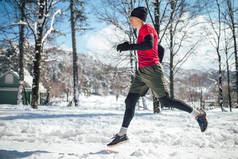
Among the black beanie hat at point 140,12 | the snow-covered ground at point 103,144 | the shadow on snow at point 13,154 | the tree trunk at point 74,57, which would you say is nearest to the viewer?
the shadow on snow at point 13,154

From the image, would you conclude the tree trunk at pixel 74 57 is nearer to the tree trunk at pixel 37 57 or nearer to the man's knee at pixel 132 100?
the tree trunk at pixel 37 57

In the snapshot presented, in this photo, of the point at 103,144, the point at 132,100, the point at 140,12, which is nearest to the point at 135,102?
the point at 132,100

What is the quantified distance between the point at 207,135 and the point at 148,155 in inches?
61.0

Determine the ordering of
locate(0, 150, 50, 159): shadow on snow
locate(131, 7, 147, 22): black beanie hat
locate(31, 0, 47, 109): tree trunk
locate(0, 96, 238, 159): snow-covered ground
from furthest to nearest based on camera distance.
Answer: locate(31, 0, 47, 109): tree trunk
locate(131, 7, 147, 22): black beanie hat
locate(0, 96, 238, 159): snow-covered ground
locate(0, 150, 50, 159): shadow on snow

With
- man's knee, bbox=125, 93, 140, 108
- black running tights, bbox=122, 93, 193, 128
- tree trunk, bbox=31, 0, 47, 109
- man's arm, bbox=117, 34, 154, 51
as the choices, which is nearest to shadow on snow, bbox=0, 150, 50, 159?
black running tights, bbox=122, 93, 193, 128

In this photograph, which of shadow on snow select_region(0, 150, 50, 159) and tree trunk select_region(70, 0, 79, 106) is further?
tree trunk select_region(70, 0, 79, 106)

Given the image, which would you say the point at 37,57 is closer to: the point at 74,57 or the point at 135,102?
the point at 74,57

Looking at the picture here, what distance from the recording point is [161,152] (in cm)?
195

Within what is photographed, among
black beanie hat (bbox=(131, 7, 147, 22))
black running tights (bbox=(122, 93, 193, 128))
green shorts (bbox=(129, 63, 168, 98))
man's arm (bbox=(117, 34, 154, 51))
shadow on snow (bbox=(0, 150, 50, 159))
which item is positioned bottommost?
shadow on snow (bbox=(0, 150, 50, 159))

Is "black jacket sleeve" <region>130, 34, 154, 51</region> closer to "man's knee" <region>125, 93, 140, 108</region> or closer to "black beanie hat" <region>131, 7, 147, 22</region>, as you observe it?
"black beanie hat" <region>131, 7, 147, 22</region>

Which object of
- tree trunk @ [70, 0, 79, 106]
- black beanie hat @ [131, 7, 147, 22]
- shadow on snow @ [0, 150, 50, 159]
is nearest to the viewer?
shadow on snow @ [0, 150, 50, 159]

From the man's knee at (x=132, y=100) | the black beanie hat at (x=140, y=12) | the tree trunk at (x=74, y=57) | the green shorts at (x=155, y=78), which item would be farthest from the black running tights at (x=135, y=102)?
the tree trunk at (x=74, y=57)

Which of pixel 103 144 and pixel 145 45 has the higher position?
pixel 145 45

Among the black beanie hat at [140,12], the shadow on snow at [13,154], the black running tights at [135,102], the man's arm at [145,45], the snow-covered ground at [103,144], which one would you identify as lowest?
the snow-covered ground at [103,144]
